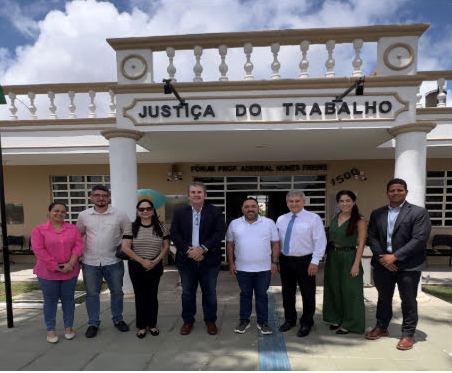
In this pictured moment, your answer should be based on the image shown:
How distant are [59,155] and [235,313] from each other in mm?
5317

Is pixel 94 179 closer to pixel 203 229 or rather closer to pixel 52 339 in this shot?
pixel 52 339

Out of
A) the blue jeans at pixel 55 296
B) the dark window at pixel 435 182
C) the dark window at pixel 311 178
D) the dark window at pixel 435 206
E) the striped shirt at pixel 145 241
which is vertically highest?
the dark window at pixel 311 178

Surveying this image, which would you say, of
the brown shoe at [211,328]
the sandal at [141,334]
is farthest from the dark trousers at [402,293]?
the sandal at [141,334]

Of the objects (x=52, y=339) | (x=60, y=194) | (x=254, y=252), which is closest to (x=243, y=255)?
(x=254, y=252)

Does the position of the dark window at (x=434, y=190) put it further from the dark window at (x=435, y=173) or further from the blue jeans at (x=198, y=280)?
the blue jeans at (x=198, y=280)

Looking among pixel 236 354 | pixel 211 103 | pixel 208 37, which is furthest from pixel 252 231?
pixel 208 37

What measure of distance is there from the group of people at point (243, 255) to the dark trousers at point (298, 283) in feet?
0.04

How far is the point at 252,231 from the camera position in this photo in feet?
9.77

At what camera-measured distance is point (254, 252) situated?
116 inches

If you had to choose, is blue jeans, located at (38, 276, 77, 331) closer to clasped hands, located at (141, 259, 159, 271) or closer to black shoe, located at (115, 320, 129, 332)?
black shoe, located at (115, 320, 129, 332)

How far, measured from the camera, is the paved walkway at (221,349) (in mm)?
2561

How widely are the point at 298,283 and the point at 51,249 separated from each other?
2771 millimetres

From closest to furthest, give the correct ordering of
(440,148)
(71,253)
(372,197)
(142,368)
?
1. (142,368)
2. (71,253)
3. (440,148)
4. (372,197)

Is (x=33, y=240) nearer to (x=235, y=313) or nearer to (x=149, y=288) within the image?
(x=149, y=288)
